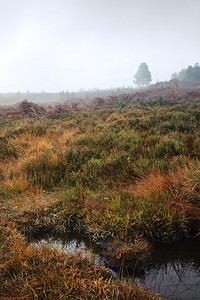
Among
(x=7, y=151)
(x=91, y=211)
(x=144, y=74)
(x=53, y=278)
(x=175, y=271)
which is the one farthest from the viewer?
(x=144, y=74)

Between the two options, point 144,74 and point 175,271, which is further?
point 144,74

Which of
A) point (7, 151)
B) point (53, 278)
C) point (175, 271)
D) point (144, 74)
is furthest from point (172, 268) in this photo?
point (144, 74)

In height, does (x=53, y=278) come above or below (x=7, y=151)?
below

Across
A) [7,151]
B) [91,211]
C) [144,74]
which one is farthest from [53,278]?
[144,74]

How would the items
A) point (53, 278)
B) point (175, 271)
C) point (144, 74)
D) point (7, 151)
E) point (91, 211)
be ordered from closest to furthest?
point (53, 278) < point (175, 271) < point (91, 211) < point (7, 151) < point (144, 74)

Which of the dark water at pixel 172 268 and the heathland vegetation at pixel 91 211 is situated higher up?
the heathland vegetation at pixel 91 211

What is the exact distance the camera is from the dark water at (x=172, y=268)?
6.76ft

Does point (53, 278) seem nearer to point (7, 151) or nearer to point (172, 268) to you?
point (172, 268)

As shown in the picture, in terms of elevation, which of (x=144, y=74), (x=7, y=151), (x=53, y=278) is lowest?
(x=53, y=278)

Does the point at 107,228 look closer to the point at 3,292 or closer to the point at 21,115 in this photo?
the point at 3,292

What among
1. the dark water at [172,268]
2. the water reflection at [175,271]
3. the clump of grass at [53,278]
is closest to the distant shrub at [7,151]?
the dark water at [172,268]

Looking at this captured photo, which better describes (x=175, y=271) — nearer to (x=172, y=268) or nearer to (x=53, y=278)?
(x=172, y=268)

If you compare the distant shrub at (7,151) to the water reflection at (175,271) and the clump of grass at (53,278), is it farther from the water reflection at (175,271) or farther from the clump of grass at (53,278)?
the water reflection at (175,271)

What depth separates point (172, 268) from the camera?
2342 millimetres
